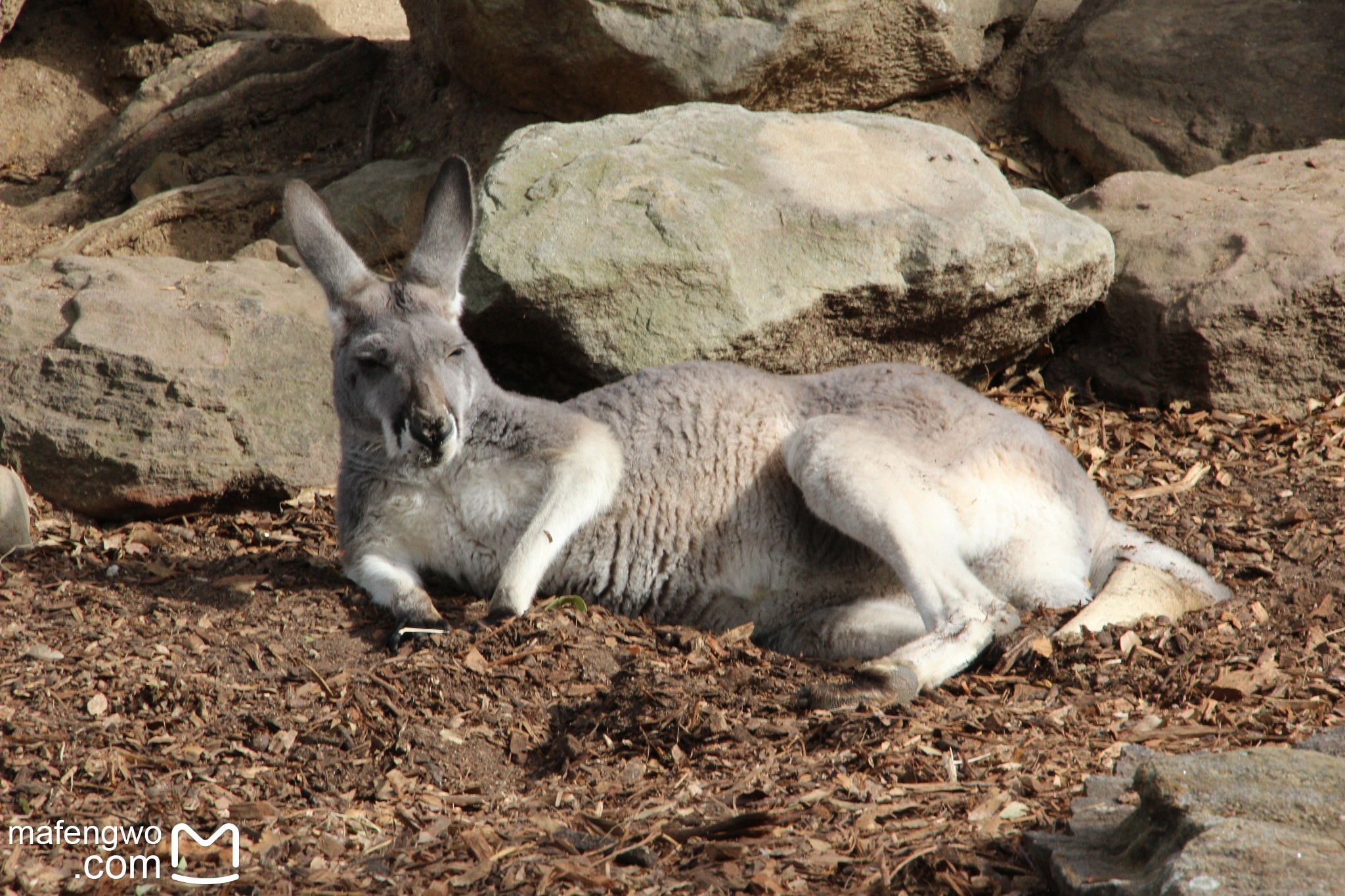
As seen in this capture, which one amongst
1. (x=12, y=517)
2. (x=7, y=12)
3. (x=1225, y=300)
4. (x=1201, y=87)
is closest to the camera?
(x=12, y=517)

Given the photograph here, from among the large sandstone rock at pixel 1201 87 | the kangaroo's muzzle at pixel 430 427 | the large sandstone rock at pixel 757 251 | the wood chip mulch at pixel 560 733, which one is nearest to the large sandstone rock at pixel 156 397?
the wood chip mulch at pixel 560 733

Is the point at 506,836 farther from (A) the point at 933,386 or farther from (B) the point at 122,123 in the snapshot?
(B) the point at 122,123

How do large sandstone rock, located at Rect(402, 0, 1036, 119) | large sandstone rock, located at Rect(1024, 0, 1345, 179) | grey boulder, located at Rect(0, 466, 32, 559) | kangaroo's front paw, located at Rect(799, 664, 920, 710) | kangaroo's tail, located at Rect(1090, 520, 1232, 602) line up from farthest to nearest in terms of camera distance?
1. large sandstone rock, located at Rect(1024, 0, 1345, 179)
2. large sandstone rock, located at Rect(402, 0, 1036, 119)
3. grey boulder, located at Rect(0, 466, 32, 559)
4. kangaroo's tail, located at Rect(1090, 520, 1232, 602)
5. kangaroo's front paw, located at Rect(799, 664, 920, 710)

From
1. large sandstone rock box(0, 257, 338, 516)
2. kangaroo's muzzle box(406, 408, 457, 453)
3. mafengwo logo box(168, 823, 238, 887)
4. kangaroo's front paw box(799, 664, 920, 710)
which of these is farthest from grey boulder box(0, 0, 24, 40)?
kangaroo's front paw box(799, 664, 920, 710)

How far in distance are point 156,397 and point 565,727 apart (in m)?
3.23

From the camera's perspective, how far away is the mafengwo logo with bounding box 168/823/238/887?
287 cm

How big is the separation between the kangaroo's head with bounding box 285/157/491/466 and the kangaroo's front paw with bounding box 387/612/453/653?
0.58 meters

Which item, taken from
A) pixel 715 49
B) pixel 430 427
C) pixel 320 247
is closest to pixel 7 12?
pixel 715 49

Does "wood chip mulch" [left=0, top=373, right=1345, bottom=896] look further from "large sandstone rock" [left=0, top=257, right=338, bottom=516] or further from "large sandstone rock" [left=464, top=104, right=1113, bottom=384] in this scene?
"large sandstone rock" [left=464, top=104, right=1113, bottom=384]

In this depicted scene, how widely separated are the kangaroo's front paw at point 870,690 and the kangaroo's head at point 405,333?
5.26 ft

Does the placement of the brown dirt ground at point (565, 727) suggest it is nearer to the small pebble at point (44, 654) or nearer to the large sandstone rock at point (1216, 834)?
the small pebble at point (44, 654)

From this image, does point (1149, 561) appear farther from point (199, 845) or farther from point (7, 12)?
point (7, 12)

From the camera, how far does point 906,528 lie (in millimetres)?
4309

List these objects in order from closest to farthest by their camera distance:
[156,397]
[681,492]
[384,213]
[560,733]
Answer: [560,733] → [681,492] → [156,397] → [384,213]
